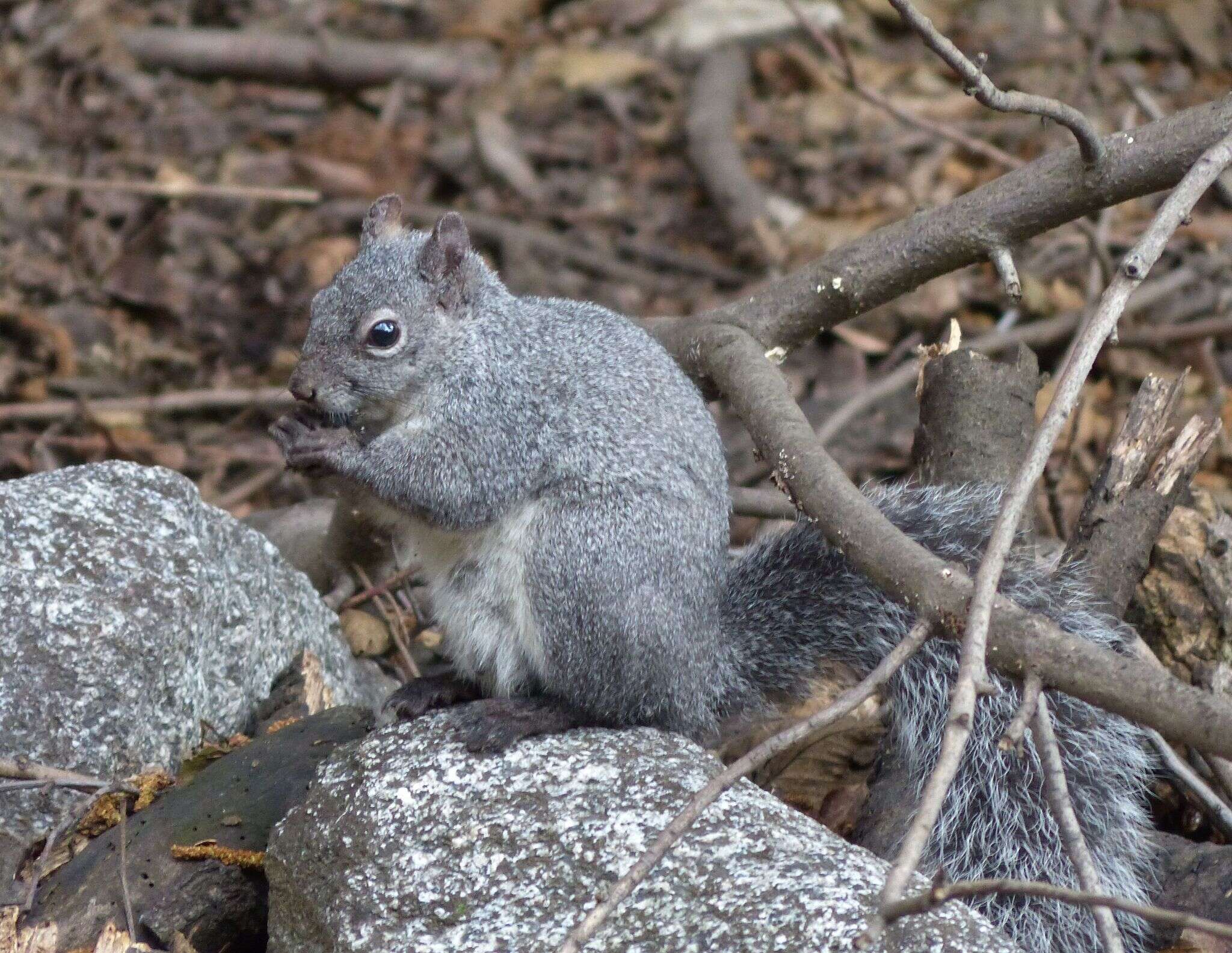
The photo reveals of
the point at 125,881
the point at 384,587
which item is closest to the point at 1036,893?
the point at 125,881

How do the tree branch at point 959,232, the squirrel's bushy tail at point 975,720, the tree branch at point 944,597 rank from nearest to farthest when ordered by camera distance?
the tree branch at point 944,597
the squirrel's bushy tail at point 975,720
the tree branch at point 959,232

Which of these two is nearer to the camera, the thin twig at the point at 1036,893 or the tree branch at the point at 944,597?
the thin twig at the point at 1036,893

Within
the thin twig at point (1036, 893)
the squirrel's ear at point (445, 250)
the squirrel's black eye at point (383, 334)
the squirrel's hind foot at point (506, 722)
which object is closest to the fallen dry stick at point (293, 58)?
the squirrel's ear at point (445, 250)

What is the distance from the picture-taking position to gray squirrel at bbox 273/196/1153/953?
2615 millimetres

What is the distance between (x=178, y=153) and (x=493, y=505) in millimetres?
4382

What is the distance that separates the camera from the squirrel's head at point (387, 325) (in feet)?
9.29

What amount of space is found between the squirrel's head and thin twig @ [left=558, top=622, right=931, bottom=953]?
1208 millimetres

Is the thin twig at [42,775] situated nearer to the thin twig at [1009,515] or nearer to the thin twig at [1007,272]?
the thin twig at [1009,515]

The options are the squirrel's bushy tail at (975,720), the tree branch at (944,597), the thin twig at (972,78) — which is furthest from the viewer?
the squirrel's bushy tail at (975,720)

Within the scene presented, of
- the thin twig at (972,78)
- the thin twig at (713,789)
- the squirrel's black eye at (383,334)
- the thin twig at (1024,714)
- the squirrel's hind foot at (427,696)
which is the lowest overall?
the squirrel's hind foot at (427,696)

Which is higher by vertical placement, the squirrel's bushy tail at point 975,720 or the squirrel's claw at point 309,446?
the squirrel's claw at point 309,446

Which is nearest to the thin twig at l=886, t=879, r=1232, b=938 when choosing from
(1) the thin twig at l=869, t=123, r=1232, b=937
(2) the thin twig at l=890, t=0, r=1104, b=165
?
(1) the thin twig at l=869, t=123, r=1232, b=937

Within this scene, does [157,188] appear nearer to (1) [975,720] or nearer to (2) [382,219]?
(2) [382,219]

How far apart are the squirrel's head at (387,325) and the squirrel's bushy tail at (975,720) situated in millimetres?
785
